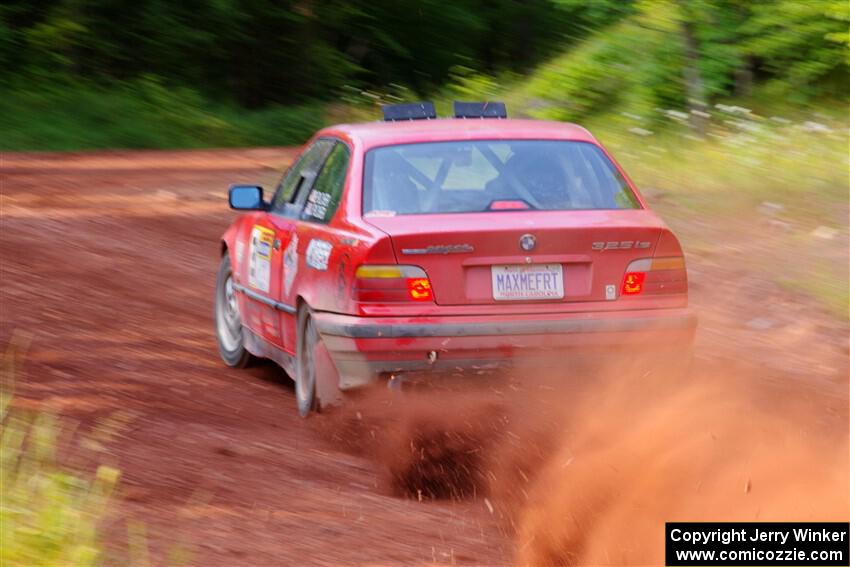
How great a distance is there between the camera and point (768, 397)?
820 cm

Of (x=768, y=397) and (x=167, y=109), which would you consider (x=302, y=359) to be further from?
(x=167, y=109)

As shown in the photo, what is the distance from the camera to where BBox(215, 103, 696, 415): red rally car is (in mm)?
6414

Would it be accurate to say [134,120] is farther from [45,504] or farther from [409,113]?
[45,504]

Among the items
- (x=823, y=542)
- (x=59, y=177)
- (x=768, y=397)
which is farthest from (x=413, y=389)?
(x=59, y=177)

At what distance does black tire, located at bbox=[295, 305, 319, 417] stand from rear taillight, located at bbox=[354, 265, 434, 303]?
63cm

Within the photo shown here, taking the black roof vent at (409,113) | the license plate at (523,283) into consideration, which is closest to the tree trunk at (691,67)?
the black roof vent at (409,113)

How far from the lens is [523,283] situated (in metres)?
6.46

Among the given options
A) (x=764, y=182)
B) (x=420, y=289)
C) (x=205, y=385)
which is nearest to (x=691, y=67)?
(x=764, y=182)

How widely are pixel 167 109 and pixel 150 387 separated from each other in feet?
67.9

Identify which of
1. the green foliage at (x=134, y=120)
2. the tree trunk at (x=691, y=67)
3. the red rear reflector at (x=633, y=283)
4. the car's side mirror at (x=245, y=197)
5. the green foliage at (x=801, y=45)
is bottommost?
the green foliage at (x=134, y=120)

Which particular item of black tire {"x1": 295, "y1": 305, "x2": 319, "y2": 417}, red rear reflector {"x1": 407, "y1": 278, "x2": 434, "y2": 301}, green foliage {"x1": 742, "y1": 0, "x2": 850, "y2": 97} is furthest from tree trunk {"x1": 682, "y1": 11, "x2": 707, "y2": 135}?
red rear reflector {"x1": 407, "y1": 278, "x2": 434, "y2": 301}

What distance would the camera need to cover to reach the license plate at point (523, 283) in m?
6.45

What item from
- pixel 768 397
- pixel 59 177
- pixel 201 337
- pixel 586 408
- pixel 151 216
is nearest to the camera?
pixel 586 408

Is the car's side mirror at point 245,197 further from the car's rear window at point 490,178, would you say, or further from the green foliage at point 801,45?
the green foliage at point 801,45
